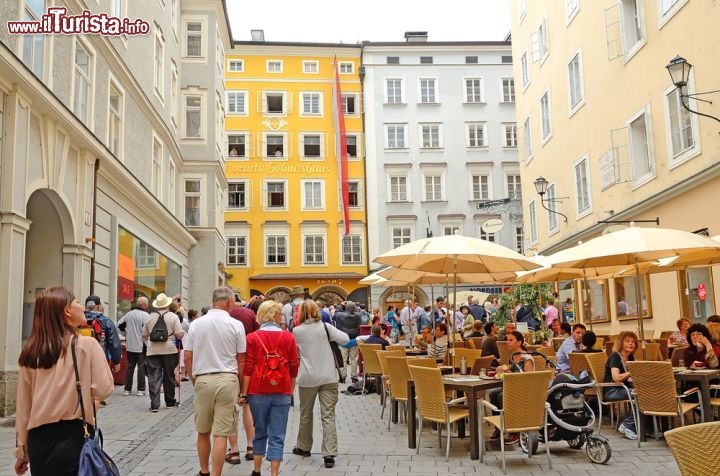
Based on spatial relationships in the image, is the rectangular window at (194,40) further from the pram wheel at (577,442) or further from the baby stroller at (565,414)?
the pram wheel at (577,442)

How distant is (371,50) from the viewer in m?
45.8

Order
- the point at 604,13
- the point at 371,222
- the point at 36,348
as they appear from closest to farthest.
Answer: the point at 36,348, the point at 604,13, the point at 371,222

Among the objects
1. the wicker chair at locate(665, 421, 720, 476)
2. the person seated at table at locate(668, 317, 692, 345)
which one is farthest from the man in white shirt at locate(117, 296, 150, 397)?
Result: the wicker chair at locate(665, 421, 720, 476)

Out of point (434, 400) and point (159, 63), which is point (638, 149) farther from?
point (159, 63)

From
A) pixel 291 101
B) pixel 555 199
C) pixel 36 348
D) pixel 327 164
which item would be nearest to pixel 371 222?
pixel 327 164

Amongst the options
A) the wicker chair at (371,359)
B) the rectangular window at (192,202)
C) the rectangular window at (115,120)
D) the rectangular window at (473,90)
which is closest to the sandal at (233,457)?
the wicker chair at (371,359)

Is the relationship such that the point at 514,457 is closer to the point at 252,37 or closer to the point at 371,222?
the point at 371,222

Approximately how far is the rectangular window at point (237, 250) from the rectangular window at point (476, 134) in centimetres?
1529

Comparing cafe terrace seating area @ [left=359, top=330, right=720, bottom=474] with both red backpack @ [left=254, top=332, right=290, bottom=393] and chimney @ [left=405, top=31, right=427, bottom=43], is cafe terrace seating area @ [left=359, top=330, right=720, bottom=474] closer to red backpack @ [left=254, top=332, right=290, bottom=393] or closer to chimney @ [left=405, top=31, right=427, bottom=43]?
red backpack @ [left=254, top=332, right=290, bottom=393]

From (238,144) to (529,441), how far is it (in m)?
39.2

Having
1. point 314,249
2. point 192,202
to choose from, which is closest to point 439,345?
point 192,202

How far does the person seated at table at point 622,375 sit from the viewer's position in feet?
30.0

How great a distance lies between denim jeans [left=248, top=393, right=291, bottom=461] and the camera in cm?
705

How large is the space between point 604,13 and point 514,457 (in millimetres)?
15476
